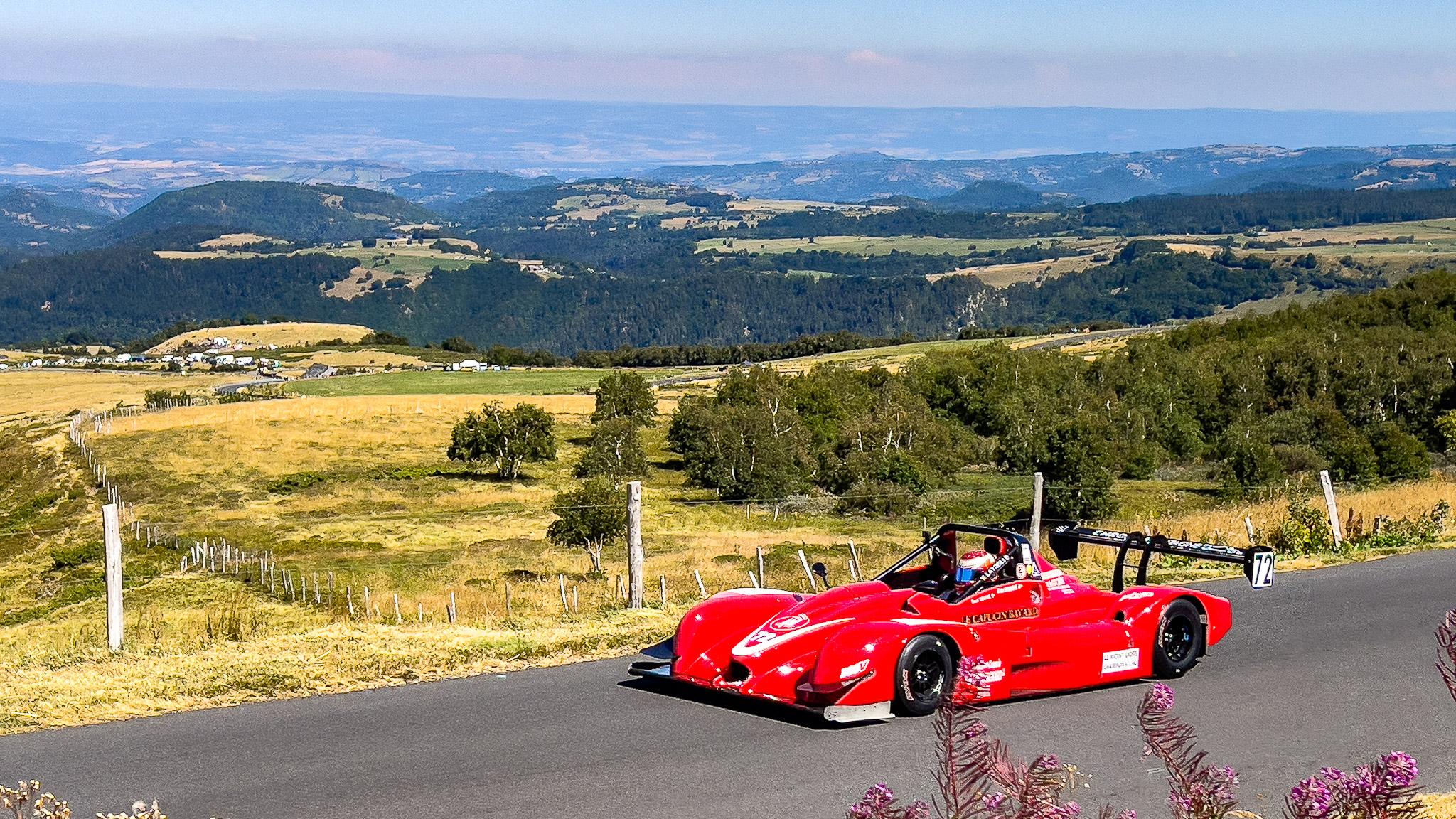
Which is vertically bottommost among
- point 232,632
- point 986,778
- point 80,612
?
point 80,612

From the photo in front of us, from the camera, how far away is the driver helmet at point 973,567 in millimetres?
12797

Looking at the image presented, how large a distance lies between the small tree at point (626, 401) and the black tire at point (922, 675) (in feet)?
266

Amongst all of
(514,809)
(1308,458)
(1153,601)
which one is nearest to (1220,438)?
(1308,458)

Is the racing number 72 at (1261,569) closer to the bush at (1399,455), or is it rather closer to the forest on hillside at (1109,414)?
the forest on hillside at (1109,414)

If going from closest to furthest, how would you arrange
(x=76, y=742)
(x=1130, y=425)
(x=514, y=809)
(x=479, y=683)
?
(x=514, y=809) < (x=76, y=742) < (x=479, y=683) < (x=1130, y=425)

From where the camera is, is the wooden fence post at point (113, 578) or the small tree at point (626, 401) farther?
the small tree at point (626, 401)

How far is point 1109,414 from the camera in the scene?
260 feet

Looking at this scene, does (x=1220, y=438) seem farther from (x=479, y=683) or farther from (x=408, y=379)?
(x=408, y=379)

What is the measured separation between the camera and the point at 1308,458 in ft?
210

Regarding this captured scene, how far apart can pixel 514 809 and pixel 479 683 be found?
381 cm

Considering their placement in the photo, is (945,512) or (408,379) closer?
(945,512)

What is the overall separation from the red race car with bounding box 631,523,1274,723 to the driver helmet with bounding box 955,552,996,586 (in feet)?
0.05

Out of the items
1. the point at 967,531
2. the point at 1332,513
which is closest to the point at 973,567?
the point at 967,531

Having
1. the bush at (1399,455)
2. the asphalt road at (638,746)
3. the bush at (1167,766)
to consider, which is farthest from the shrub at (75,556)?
the bush at (1399,455)
